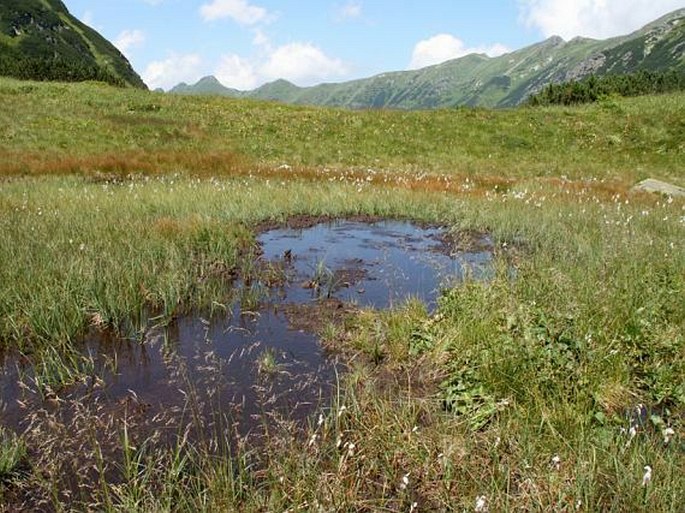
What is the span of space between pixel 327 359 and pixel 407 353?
1027 millimetres

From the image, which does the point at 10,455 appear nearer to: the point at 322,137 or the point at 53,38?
the point at 322,137

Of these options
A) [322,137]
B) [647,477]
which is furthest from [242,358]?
[322,137]

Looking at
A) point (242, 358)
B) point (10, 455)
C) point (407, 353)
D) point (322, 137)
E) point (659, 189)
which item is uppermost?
point (322, 137)

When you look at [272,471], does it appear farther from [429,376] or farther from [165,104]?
[165,104]

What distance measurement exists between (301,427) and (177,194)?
1182 centimetres

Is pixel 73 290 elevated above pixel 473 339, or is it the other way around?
pixel 73 290

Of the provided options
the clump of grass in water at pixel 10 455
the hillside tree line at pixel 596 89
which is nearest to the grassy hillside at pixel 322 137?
the hillside tree line at pixel 596 89

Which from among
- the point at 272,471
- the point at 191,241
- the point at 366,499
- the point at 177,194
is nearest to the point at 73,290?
the point at 191,241

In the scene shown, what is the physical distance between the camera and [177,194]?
49.4 ft

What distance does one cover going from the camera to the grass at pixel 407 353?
12.2 feet

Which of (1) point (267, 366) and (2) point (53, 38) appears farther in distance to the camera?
(2) point (53, 38)

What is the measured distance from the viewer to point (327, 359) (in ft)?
20.8

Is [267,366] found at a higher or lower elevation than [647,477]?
lower

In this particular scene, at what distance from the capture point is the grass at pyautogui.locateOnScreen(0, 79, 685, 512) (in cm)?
373
